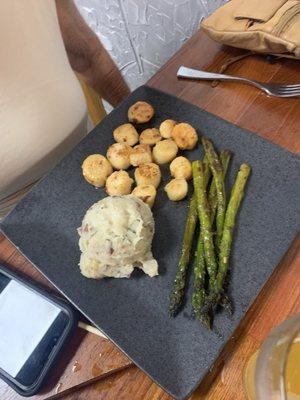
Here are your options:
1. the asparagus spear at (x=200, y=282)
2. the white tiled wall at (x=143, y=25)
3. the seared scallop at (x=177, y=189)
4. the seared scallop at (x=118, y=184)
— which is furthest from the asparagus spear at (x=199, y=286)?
the white tiled wall at (x=143, y=25)

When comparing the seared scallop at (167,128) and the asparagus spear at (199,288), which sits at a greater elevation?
the seared scallop at (167,128)

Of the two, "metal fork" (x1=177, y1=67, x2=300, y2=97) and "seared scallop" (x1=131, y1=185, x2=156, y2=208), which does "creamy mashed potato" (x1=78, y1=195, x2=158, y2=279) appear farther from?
"metal fork" (x1=177, y1=67, x2=300, y2=97)

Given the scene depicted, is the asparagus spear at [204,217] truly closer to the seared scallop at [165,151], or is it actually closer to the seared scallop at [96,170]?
the seared scallop at [165,151]

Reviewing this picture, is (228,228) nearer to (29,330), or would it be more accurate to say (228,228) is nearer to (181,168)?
(181,168)

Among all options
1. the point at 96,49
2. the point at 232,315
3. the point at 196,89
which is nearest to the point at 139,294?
the point at 232,315

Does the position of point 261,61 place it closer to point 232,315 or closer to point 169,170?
point 169,170

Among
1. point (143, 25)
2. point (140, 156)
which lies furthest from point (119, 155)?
point (143, 25)
